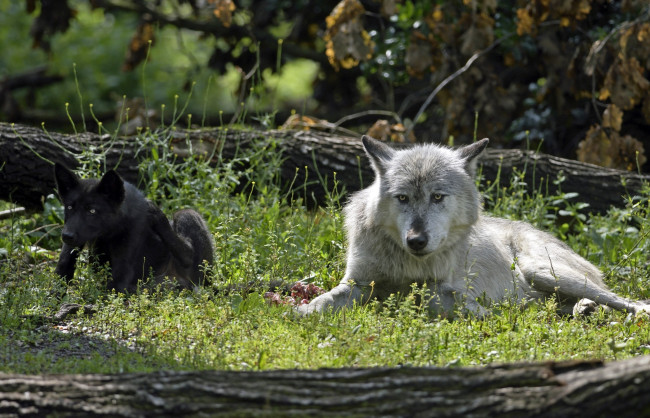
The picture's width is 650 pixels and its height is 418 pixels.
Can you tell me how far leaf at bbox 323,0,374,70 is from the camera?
9070 millimetres

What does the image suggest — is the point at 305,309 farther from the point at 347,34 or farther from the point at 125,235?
the point at 347,34

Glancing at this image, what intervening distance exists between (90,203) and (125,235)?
1.30 feet

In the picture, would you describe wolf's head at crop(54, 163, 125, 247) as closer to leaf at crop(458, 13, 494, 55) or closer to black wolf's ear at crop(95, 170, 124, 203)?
black wolf's ear at crop(95, 170, 124, 203)

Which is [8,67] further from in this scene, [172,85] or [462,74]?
[462,74]

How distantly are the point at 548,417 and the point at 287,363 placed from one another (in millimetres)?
1778

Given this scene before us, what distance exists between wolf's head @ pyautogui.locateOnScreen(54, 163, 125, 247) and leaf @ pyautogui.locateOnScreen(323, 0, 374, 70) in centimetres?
381

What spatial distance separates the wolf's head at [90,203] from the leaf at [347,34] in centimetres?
381

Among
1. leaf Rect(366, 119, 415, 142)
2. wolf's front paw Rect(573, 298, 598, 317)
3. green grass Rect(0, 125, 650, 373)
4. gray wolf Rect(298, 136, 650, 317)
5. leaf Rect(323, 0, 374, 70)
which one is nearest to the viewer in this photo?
green grass Rect(0, 125, 650, 373)

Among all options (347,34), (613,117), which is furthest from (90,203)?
(613,117)

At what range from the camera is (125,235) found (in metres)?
6.38

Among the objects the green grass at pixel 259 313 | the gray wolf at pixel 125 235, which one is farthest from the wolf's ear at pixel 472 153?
the gray wolf at pixel 125 235

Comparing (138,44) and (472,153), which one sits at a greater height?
(472,153)

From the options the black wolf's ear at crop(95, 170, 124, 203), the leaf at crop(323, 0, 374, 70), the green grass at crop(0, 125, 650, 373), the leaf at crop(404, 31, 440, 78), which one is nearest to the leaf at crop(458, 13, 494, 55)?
the leaf at crop(404, 31, 440, 78)

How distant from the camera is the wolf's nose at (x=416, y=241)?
564 cm
